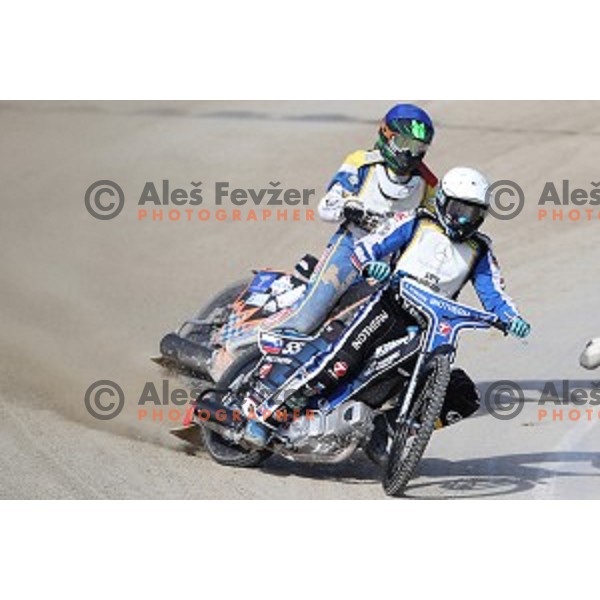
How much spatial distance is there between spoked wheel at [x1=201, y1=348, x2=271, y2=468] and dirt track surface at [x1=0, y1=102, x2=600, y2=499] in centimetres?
12

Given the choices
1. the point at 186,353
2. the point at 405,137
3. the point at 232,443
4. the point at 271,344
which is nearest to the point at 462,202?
the point at 405,137

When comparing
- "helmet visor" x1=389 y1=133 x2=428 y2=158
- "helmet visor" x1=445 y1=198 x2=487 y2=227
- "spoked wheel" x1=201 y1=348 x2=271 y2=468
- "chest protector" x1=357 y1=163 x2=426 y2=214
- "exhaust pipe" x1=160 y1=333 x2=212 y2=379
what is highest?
"helmet visor" x1=389 y1=133 x2=428 y2=158

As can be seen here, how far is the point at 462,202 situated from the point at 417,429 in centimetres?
163

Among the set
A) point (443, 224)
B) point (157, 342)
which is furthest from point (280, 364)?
point (157, 342)

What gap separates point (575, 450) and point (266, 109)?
37.6 ft

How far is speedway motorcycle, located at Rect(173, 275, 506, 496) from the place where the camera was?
14055 millimetres

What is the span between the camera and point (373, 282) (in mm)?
15125

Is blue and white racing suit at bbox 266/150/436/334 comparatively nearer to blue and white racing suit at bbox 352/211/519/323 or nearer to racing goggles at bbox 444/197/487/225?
blue and white racing suit at bbox 352/211/519/323

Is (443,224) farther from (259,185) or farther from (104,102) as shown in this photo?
(104,102)

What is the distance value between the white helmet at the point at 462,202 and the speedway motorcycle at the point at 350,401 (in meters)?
0.49
